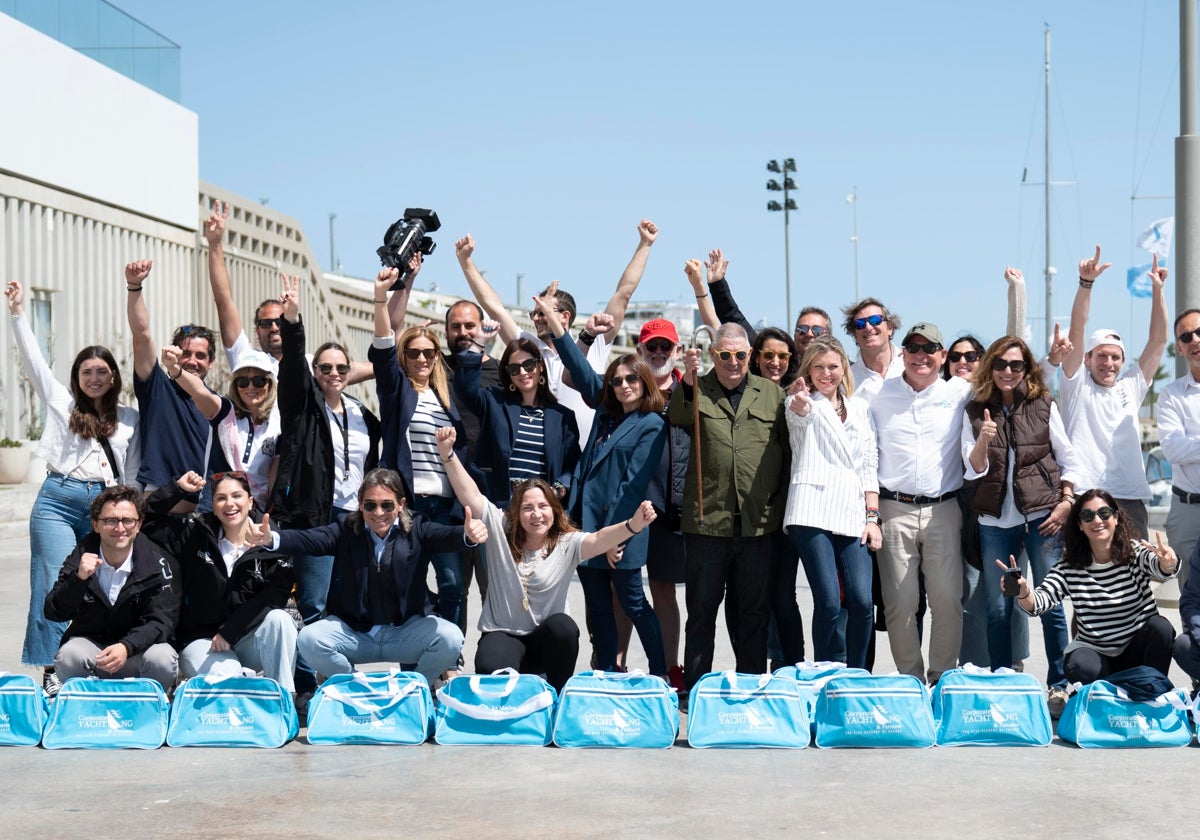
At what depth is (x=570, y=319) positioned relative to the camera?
28.5ft

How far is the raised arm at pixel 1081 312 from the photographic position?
7.54 meters

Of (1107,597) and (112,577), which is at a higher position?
(112,577)

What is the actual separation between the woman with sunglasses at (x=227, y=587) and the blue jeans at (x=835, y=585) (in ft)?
8.47

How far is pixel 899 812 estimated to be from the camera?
5.27 metres

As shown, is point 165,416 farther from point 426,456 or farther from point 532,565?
point 532,565

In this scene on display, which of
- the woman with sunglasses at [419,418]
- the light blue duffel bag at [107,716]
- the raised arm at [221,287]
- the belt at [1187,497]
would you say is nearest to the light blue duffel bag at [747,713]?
the woman with sunglasses at [419,418]

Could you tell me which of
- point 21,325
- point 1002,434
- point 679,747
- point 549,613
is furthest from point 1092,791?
point 21,325

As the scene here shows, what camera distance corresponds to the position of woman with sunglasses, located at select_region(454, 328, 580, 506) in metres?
7.68

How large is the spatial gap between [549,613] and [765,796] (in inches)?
76.4

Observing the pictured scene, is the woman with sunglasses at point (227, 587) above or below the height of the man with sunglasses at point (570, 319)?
below

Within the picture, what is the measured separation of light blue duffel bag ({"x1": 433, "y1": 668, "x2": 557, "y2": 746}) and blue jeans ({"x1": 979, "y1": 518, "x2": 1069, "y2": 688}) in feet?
7.91

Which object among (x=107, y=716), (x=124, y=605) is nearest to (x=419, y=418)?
(x=124, y=605)

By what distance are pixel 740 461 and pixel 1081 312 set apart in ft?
6.81

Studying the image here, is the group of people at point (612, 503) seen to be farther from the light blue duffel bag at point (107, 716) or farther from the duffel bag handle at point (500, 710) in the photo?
the duffel bag handle at point (500, 710)
